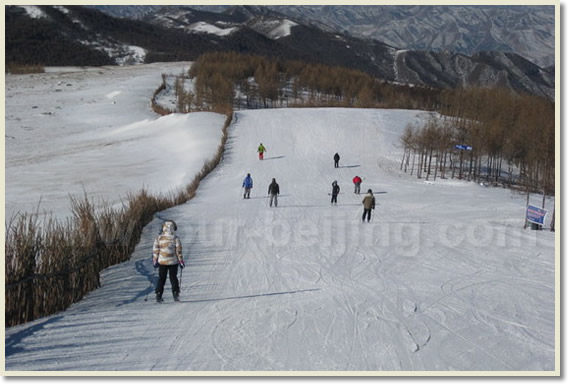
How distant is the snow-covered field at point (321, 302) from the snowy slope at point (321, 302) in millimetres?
27

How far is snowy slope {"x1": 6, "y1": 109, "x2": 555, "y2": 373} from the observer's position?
6332 mm

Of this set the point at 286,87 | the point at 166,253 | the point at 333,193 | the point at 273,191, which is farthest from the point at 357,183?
the point at 286,87

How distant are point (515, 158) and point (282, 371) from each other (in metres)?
41.1

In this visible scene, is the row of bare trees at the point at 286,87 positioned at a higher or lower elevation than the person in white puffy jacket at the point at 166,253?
higher

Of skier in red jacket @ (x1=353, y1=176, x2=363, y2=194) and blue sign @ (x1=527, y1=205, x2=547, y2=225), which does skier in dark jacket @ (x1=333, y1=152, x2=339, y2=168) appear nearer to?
skier in red jacket @ (x1=353, y1=176, x2=363, y2=194)

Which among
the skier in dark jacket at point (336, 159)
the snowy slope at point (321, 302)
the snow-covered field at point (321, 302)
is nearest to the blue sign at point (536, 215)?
the snow-covered field at point (321, 302)

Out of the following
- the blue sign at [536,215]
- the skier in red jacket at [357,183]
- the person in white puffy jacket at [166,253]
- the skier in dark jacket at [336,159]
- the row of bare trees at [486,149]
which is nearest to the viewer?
the person in white puffy jacket at [166,253]

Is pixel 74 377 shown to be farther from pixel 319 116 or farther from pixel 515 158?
pixel 319 116

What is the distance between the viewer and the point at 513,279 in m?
10.5

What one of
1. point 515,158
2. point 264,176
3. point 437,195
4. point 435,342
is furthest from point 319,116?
point 435,342

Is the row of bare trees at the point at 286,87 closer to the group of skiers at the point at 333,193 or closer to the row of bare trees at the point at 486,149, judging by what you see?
the row of bare trees at the point at 486,149

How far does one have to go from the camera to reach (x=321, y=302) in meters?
8.47

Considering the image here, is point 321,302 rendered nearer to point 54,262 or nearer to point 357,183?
point 54,262

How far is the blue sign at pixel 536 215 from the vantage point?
1592 cm
